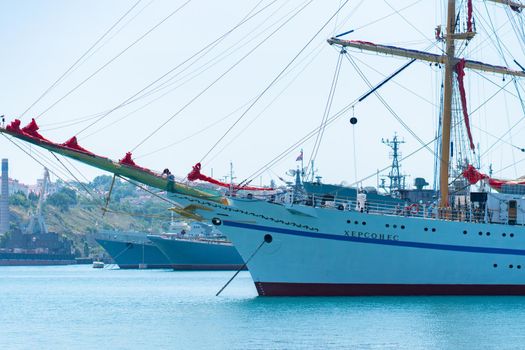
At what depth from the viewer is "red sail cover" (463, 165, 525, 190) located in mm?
48094

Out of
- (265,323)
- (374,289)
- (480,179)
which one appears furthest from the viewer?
(480,179)

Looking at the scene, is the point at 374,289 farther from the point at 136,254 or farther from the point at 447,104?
the point at 136,254

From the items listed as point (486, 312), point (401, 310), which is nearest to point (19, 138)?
point (401, 310)

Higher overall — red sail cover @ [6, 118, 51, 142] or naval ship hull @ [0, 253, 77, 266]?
red sail cover @ [6, 118, 51, 142]

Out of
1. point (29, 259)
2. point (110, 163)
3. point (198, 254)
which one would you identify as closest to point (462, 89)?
point (110, 163)

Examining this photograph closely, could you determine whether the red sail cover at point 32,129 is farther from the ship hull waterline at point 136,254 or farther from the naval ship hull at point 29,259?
the naval ship hull at point 29,259

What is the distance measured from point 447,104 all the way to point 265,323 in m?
16.8

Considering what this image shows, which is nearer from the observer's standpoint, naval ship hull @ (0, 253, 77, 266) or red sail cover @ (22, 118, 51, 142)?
red sail cover @ (22, 118, 51, 142)

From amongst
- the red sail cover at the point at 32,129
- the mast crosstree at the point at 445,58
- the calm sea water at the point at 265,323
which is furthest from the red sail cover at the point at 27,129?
the mast crosstree at the point at 445,58

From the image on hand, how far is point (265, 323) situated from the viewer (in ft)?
115

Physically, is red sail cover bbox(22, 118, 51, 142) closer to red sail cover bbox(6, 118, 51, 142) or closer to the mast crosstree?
red sail cover bbox(6, 118, 51, 142)

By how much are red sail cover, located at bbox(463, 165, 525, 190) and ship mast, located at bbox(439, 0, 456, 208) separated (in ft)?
3.99

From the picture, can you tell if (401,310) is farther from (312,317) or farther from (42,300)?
(42,300)

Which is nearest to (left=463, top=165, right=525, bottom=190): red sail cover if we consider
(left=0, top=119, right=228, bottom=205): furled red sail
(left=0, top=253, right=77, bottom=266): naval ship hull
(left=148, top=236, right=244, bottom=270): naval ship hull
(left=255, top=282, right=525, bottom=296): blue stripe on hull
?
(left=255, top=282, right=525, bottom=296): blue stripe on hull
